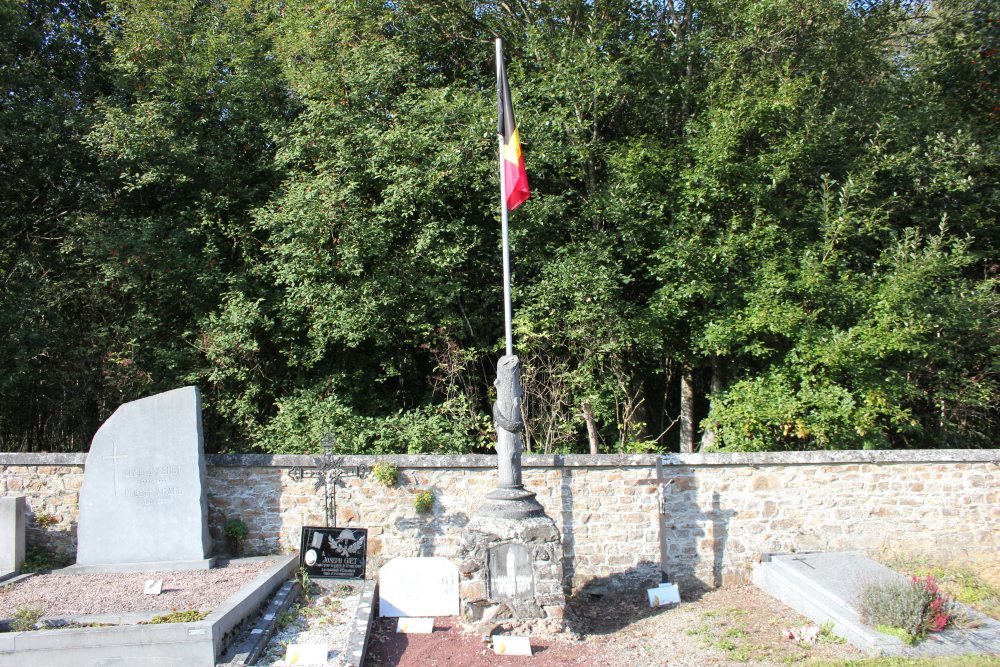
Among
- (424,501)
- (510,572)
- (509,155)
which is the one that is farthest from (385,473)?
(509,155)

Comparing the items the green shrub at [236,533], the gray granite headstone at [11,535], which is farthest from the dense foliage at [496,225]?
the gray granite headstone at [11,535]

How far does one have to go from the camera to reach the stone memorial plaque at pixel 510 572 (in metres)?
6.78

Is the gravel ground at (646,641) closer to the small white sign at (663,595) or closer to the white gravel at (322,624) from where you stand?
the small white sign at (663,595)

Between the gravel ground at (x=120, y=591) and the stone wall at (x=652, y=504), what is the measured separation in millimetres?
978

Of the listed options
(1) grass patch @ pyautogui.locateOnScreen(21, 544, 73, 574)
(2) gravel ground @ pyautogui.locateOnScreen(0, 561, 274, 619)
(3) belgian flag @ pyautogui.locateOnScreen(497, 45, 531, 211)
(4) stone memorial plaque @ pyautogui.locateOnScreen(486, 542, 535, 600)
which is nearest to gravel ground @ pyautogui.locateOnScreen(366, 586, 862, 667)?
(4) stone memorial plaque @ pyautogui.locateOnScreen(486, 542, 535, 600)

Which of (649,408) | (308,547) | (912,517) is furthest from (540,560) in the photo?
(649,408)

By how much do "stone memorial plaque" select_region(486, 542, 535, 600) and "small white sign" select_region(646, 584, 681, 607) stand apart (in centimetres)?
168

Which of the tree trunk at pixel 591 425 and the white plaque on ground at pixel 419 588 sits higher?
the tree trunk at pixel 591 425

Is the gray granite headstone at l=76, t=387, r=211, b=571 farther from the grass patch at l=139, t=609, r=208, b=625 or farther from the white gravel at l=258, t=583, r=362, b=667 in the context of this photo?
the grass patch at l=139, t=609, r=208, b=625

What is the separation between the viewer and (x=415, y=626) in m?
6.98

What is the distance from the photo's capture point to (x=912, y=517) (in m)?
8.32

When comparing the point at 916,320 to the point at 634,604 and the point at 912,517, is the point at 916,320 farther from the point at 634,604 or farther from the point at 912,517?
the point at 634,604

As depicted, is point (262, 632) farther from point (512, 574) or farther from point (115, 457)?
point (115, 457)

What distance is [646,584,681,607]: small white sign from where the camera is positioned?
765cm
